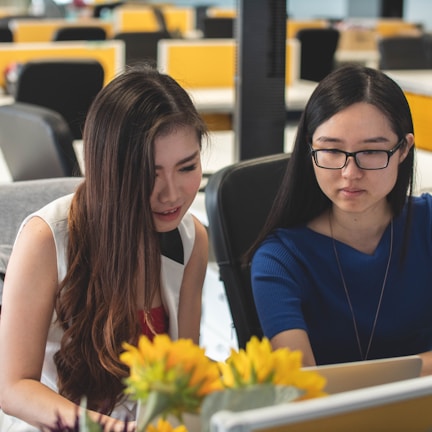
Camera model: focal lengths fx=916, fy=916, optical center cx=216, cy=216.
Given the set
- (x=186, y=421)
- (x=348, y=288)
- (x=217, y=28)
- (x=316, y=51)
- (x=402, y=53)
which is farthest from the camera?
(x=217, y=28)

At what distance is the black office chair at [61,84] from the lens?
383cm

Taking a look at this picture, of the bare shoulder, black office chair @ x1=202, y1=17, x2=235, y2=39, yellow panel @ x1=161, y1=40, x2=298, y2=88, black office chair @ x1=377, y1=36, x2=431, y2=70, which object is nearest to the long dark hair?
the bare shoulder

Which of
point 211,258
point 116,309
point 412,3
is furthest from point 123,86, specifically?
point 412,3

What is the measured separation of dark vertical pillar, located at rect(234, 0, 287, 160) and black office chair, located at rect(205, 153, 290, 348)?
761 mm

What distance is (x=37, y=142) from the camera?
2.31 m

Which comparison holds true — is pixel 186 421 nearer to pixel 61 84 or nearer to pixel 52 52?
pixel 61 84

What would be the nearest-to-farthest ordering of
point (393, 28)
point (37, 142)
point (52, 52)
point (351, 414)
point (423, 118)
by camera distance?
1. point (351, 414)
2. point (37, 142)
3. point (423, 118)
4. point (52, 52)
5. point (393, 28)

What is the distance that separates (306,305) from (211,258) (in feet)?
2.95

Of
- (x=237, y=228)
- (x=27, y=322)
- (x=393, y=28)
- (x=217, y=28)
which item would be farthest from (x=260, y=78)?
(x=393, y=28)

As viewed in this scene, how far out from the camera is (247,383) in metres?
0.68

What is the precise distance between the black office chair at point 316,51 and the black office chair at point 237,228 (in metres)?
5.26

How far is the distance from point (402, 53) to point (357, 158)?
15.4 ft

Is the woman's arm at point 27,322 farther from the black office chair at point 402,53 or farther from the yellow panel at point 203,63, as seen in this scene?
the black office chair at point 402,53

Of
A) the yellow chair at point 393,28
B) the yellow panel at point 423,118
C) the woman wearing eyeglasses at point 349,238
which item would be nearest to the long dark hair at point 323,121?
the woman wearing eyeglasses at point 349,238
